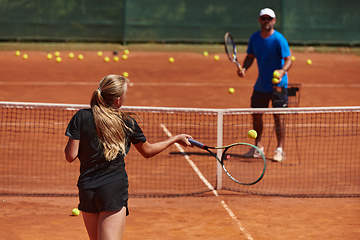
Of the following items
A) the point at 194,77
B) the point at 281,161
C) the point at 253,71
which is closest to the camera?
the point at 281,161

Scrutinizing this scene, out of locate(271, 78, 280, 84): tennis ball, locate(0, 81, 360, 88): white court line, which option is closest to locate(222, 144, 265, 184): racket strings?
locate(271, 78, 280, 84): tennis ball

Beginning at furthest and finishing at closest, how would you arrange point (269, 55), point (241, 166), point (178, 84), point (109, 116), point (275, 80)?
point (178, 84)
point (269, 55)
point (275, 80)
point (241, 166)
point (109, 116)

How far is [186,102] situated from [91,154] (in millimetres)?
8998

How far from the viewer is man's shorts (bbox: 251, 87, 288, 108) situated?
23.6ft

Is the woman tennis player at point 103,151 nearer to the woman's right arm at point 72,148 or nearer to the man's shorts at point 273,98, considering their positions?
the woman's right arm at point 72,148

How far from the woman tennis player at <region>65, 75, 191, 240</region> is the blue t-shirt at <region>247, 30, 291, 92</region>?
4.65 meters

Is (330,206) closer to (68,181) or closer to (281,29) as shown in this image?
(68,181)

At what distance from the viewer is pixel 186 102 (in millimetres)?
11945

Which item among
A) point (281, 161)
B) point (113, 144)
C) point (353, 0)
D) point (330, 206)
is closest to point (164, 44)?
Result: point (353, 0)

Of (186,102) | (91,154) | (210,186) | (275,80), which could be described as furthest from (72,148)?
(186,102)

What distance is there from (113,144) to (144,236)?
1.98 meters

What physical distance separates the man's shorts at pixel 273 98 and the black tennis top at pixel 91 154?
4.48m

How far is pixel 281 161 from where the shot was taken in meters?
7.39

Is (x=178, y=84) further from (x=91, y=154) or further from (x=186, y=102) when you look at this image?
(x=91, y=154)
